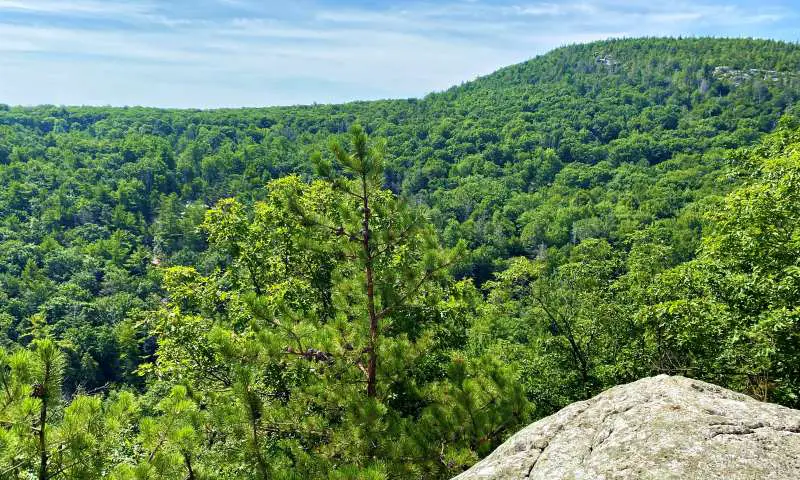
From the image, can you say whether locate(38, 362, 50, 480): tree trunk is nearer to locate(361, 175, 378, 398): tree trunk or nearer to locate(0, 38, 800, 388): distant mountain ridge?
locate(361, 175, 378, 398): tree trunk

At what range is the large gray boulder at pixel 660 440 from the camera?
3.26 m

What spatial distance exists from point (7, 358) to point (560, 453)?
5.33 metres

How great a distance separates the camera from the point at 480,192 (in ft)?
374

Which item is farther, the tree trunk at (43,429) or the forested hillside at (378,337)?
the forested hillside at (378,337)

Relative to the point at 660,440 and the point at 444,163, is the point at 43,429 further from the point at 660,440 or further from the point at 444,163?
the point at 444,163

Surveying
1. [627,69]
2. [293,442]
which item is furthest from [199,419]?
[627,69]

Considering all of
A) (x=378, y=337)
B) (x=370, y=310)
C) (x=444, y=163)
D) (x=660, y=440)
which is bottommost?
(x=378, y=337)

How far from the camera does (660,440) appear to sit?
351 centimetres

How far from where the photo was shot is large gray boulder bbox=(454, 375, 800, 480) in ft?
10.7

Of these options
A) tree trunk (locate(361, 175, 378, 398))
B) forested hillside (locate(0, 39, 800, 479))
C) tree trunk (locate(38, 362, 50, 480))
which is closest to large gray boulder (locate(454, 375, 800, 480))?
forested hillside (locate(0, 39, 800, 479))

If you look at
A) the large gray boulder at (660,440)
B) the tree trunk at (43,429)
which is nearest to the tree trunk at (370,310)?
the large gray boulder at (660,440)

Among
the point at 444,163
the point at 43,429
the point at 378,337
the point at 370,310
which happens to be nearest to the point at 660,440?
the point at 378,337

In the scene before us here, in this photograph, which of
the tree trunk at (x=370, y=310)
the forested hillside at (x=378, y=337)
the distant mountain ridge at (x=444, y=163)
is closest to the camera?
the forested hillside at (x=378, y=337)

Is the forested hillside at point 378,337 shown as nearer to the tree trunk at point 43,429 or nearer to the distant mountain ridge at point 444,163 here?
the tree trunk at point 43,429
